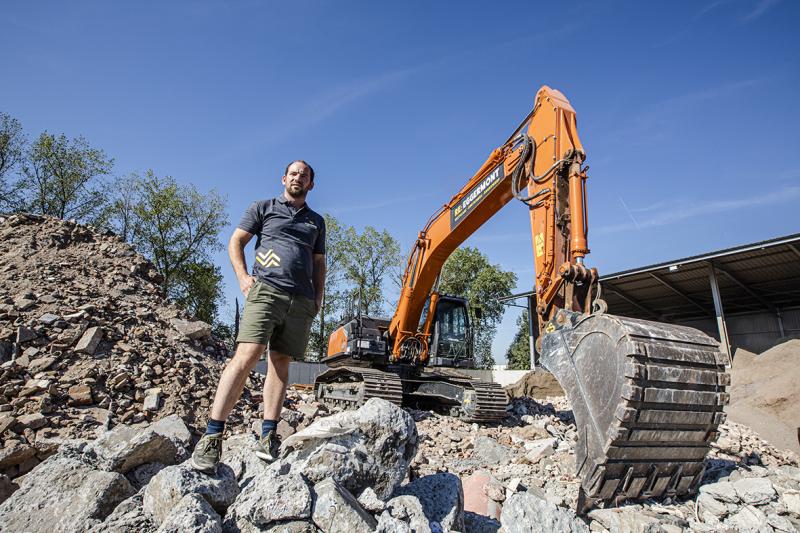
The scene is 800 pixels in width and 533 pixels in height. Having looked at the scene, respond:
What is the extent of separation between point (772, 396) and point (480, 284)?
2400 centimetres

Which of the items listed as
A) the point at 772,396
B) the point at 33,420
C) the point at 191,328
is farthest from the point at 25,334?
the point at 772,396

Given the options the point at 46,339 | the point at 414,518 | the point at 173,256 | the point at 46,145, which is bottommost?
the point at 414,518

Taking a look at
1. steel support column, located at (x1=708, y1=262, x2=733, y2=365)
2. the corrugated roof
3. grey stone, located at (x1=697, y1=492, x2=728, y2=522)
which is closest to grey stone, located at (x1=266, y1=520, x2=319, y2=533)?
grey stone, located at (x1=697, y1=492, x2=728, y2=522)

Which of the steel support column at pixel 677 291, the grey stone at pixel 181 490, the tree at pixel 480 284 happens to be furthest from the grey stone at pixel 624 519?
the tree at pixel 480 284

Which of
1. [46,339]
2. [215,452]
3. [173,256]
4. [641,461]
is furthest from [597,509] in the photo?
[173,256]

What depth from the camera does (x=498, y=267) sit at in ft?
111

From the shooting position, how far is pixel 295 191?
3.15 m

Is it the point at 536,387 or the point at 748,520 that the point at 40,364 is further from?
the point at 536,387

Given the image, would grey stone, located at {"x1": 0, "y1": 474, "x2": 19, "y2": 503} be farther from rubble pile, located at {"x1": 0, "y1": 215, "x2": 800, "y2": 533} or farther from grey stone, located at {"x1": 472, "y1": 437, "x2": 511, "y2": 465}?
grey stone, located at {"x1": 472, "y1": 437, "x2": 511, "y2": 465}

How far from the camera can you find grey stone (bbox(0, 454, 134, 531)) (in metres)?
2.21

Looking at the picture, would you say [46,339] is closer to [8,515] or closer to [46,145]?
[8,515]

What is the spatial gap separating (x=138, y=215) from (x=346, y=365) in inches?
831

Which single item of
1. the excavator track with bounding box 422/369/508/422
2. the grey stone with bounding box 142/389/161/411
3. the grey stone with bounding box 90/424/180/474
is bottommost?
the grey stone with bounding box 90/424/180/474

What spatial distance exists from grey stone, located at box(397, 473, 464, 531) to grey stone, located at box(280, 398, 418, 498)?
0.13 m
